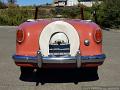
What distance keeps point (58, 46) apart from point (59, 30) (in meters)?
0.30

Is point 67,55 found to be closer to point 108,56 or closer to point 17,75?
point 17,75

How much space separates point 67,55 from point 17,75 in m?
1.70

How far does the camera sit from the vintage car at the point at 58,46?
283 inches

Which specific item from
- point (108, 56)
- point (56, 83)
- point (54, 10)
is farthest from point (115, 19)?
point (56, 83)

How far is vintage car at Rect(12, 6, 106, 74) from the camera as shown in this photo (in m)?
7.18

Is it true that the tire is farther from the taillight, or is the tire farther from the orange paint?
the taillight

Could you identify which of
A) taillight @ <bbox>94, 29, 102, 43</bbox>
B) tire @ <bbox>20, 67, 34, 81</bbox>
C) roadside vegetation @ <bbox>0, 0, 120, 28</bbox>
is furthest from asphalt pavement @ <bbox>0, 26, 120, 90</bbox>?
roadside vegetation @ <bbox>0, 0, 120, 28</bbox>

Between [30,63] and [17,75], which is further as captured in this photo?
[17,75]

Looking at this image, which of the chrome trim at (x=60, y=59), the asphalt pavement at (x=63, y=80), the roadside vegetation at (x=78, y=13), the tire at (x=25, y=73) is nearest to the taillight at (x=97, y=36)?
the chrome trim at (x=60, y=59)

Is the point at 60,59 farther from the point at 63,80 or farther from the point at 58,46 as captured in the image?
the point at 63,80

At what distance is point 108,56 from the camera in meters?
11.5

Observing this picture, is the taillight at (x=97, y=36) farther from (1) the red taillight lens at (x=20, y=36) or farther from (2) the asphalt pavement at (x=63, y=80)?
(1) the red taillight lens at (x=20, y=36)

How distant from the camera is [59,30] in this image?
7309 mm

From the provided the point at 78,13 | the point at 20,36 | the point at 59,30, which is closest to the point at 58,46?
the point at 59,30
